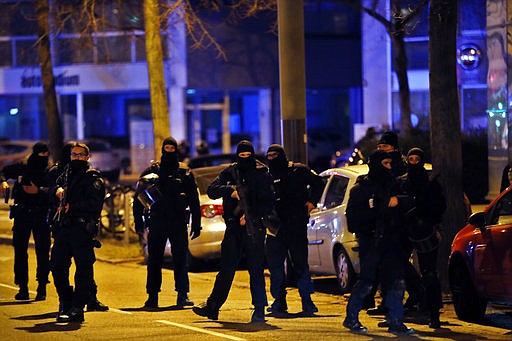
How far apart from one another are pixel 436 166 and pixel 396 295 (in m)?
3.02

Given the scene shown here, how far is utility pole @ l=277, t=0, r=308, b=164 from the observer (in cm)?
1434

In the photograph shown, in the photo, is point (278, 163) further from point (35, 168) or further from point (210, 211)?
point (210, 211)

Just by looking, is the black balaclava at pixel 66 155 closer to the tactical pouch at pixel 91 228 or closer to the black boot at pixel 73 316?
the tactical pouch at pixel 91 228

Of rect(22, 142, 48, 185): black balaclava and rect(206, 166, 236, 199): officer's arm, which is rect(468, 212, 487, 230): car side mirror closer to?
rect(206, 166, 236, 199): officer's arm

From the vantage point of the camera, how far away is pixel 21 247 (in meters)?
12.3

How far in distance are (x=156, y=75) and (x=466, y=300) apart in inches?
365

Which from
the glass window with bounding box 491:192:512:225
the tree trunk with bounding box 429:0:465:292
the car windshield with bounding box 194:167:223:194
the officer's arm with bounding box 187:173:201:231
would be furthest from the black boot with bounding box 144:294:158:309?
the car windshield with bounding box 194:167:223:194

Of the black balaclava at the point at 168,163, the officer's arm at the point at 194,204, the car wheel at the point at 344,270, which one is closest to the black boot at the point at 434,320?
the car wheel at the point at 344,270

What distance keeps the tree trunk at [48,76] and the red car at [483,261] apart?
1229cm

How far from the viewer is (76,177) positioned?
10.4 m

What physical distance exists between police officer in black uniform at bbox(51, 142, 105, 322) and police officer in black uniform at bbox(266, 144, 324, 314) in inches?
74.1

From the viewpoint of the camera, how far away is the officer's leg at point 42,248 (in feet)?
39.8

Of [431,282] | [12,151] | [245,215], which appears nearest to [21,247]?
[245,215]

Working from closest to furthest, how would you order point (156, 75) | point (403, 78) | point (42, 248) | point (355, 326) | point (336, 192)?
point (355, 326) → point (42, 248) → point (336, 192) → point (156, 75) → point (403, 78)
